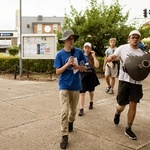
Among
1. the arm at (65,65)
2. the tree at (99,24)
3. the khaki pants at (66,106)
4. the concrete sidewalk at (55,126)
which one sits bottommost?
the concrete sidewalk at (55,126)

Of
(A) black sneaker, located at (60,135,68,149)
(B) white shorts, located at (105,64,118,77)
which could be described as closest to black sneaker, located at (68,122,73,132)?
(A) black sneaker, located at (60,135,68,149)

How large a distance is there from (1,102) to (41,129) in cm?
242

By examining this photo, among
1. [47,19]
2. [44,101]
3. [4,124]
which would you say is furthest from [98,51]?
[47,19]

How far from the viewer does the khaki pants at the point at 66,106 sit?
4.11 m

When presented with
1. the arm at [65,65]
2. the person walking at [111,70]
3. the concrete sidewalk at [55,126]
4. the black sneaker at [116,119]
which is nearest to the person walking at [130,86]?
the concrete sidewalk at [55,126]

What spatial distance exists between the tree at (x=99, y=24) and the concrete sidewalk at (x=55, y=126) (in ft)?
17.2

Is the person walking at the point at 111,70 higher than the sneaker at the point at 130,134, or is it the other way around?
the person walking at the point at 111,70

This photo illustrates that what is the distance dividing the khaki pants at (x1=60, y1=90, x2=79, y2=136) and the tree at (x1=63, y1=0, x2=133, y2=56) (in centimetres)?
820

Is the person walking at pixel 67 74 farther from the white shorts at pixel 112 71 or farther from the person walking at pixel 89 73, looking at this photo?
the white shorts at pixel 112 71

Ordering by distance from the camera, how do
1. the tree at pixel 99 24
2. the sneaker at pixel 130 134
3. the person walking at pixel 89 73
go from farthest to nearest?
the tree at pixel 99 24
the person walking at pixel 89 73
the sneaker at pixel 130 134

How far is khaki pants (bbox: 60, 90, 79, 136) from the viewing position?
13.5 feet

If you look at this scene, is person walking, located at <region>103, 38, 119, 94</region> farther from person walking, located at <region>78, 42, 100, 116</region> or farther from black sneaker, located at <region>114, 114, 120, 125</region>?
black sneaker, located at <region>114, 114, 120, 125</region>

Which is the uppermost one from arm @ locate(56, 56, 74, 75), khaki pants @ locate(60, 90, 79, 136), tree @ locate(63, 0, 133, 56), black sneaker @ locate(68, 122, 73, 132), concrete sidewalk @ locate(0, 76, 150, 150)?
tree @ locate(63, 0, 133, 56)

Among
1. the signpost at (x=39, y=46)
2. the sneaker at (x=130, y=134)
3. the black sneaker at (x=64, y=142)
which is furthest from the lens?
the signpost at (x=39, y=46)
